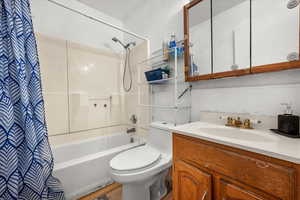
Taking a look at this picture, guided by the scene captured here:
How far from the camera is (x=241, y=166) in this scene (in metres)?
0.65

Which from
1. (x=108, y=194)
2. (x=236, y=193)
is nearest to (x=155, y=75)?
(x=236, y=193)

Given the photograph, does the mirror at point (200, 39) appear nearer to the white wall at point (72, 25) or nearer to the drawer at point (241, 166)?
the drawer at point (241, 166)

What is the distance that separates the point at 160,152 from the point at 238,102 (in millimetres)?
859

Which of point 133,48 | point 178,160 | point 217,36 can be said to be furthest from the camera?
point 133,48

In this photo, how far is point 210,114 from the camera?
1.21m

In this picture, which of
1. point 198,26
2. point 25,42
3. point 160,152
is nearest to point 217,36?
point 198,26

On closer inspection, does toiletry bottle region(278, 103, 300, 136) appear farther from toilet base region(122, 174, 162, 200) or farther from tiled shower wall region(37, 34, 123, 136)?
tiled shower wall region(37, 34, 123, 136)

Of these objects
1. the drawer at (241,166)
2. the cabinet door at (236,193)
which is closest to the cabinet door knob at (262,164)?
the drawer at (241,166)

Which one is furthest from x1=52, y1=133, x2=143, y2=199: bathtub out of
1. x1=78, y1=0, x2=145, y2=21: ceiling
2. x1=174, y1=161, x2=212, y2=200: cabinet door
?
x1=78, y1=0, x2=145, y2=21: ceiling

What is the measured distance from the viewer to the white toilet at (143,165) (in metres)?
1.07

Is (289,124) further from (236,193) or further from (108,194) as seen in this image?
(108,194)

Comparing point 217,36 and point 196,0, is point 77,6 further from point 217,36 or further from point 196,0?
point 217,36

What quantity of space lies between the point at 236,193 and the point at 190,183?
0.28m

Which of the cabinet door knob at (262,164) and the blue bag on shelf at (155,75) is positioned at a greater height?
the blue bag on shelf at (155,75)
